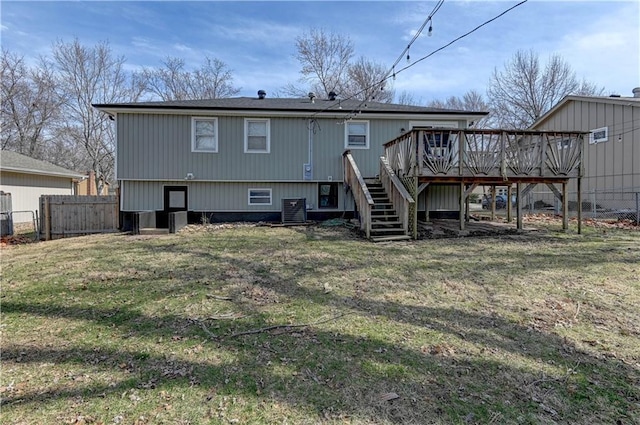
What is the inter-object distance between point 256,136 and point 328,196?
11.0 ft

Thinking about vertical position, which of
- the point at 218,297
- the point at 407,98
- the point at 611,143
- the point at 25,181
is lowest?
the point at 218,297

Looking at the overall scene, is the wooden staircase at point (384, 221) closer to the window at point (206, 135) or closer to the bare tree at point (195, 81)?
the window at point (206, 135)

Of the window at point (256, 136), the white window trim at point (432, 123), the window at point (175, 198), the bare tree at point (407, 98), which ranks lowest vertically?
the window at point (175, 198)

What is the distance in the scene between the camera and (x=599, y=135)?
16.1 meters

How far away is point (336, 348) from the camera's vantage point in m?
3.33

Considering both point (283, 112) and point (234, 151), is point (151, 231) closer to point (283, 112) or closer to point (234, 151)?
point (234, 151)

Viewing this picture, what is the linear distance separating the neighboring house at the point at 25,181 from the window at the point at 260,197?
1042cm

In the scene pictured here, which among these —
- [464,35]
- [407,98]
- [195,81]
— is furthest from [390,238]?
[407,98]

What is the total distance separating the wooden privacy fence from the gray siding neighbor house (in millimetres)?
614

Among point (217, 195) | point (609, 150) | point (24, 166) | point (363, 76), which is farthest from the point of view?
point (363, 76)

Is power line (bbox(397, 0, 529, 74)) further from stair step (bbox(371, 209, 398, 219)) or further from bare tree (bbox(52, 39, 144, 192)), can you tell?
bare tree (bbox(52, 39, 144, 192))

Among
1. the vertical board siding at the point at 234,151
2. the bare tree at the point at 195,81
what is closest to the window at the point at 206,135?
the vertical board siding at the point at 234,151

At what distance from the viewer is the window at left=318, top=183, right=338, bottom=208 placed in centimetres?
1283

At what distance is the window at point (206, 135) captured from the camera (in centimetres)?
1211
